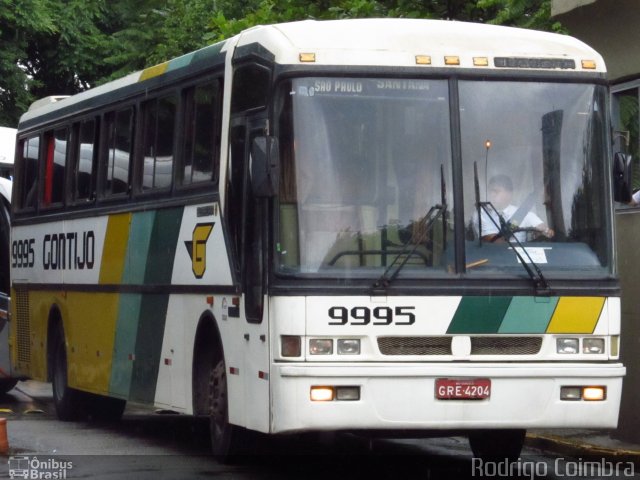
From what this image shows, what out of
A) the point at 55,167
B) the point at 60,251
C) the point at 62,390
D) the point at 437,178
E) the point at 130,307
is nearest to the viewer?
the point at 437,178

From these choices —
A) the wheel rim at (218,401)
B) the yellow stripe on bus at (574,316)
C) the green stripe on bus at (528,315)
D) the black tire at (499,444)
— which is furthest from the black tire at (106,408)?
the yellow stripe on bus at (574,316)

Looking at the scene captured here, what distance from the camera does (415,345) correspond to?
34.0ft

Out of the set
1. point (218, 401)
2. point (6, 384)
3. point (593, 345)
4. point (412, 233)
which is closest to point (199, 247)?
point (218, 401)

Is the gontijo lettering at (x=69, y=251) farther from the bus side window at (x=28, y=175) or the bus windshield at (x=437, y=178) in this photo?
the bus windshield at (x=437, y=178)

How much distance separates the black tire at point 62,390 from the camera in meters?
16.7

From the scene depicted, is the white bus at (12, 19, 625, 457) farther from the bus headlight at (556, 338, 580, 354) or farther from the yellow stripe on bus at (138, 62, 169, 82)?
the yellow stripe on bus at (138, 62, 169, 82)

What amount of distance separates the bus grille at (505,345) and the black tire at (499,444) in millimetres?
1544

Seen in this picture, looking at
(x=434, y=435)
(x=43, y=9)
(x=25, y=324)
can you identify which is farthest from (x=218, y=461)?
(x=43, y=9)

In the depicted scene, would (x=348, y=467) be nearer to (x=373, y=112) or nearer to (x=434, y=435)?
(x=434, y=435)

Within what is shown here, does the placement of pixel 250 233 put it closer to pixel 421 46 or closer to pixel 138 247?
pixel 421 46

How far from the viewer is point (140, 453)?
13250mm

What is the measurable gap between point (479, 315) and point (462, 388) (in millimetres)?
513

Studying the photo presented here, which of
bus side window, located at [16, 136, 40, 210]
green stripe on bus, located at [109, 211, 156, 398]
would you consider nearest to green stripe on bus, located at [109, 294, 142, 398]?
green stripe on bus, located at [109, 211, 156, 398]

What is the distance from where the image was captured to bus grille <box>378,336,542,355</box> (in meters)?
10.3
